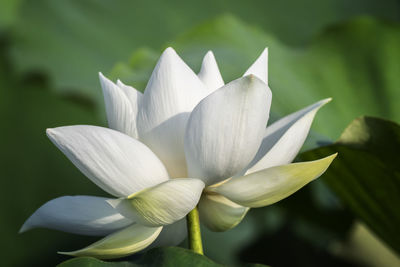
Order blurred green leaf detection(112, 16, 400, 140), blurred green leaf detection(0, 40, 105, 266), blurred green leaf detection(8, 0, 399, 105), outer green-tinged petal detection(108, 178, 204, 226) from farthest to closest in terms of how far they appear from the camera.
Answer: blurred green leaf detection(8, 0, 399, 105) → blurred green leaf detection(0, 40, 105, 266) → blurred green leaf detection(112, 16, 400, 140) → outer green-tinged petal detection(108, 178, 204, 226)

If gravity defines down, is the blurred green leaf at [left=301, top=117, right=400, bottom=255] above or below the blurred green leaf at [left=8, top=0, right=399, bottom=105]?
below

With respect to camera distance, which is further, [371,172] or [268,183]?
[371,172]

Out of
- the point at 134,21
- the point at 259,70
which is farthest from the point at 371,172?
the point at 134,21

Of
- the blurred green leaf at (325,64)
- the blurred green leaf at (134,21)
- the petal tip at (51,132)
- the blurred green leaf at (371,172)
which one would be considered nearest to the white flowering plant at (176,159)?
the petal tip at (51,132)

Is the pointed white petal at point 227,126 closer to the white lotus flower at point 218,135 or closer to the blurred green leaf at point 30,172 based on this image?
the white lotus flower at point 218,135

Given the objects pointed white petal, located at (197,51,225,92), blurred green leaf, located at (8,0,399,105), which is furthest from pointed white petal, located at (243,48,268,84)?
blurred green leaf, located at (8,0,399,105)

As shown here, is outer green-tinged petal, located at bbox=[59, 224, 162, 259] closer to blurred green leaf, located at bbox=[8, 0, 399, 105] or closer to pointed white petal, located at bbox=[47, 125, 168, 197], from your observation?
pointed white petal, located at bbox=[47, 125, 168, 197]

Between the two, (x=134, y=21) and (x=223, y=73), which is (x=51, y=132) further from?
(x=134, y=21)
